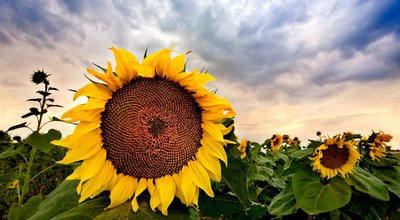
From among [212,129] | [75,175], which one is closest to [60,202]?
[75,175]

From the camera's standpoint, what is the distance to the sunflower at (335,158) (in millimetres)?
3564

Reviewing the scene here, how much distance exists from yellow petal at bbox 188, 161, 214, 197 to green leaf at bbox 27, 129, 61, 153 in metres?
1.40

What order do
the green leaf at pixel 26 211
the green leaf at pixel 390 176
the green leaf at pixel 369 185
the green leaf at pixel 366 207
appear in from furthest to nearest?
the green leaf at pixel 390 176, the green leaf at pixel 366 207, the green leaf at pixel 369 185, the green leaf at pixel 26 211

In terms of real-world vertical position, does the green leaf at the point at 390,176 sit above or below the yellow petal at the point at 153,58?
below

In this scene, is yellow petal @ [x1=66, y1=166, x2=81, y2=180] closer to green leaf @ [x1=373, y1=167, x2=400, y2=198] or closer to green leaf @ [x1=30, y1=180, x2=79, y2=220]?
green leaf @ [x1=30, y1=180, x2=79, y2=220]

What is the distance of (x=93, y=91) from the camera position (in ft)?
4.13

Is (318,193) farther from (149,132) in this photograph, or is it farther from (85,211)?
(85,211)

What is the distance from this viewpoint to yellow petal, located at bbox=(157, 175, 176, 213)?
48.3 inches

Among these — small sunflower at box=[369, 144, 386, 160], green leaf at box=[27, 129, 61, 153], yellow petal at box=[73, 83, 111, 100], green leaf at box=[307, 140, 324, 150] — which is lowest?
small sunflower at box=[369, 144, 386, 160]

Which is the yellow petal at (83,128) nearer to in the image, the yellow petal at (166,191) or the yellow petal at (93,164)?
the yellow petal at (93,164)

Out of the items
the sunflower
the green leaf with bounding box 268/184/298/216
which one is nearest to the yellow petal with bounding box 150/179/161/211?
the green leaf with bounding box 268/184/298/216

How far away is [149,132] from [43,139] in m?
1.47

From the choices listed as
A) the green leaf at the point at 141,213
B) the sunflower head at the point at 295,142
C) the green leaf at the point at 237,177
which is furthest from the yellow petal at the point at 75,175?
the sunflower head at the point at 295,142

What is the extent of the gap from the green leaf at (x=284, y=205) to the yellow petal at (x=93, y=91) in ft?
8.41
